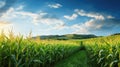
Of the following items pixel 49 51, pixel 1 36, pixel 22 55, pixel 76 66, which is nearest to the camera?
pixel 1 36

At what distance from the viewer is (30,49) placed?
910cm

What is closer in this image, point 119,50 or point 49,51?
point 119,50

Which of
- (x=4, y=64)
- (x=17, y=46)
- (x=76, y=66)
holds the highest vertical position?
(x=17, y=46)

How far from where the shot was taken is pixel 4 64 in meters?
7.47

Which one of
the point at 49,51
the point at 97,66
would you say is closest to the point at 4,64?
the point at 49,51

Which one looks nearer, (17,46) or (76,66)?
(17,46)

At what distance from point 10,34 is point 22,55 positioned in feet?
2.98

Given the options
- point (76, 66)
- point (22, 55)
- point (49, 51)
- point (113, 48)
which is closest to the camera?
point (22, 55)

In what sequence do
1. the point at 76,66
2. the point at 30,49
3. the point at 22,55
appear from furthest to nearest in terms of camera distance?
the point at 76,66, the point at 30,49, the point at 22,55

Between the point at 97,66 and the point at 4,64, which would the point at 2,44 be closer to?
the point at 4,64

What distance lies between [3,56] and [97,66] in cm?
750

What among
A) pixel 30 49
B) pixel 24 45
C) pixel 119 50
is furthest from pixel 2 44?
pixel 119 50

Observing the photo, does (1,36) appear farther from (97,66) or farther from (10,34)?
Answer: (97,66)

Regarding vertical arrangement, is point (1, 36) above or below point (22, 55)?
above
